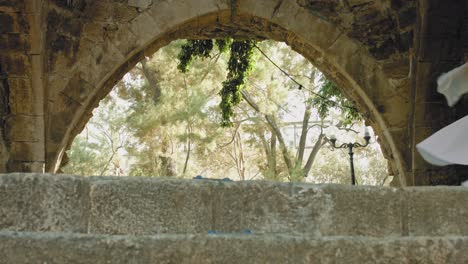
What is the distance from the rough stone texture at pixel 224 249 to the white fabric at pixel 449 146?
1727mm

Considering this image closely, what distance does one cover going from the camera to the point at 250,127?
19641 millimetres

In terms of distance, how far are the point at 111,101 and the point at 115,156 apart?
164 cm

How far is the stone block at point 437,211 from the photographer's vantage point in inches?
103

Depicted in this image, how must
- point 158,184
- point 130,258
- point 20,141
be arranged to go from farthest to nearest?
1. point 20,141
2. point 158,184
3. point 130,258

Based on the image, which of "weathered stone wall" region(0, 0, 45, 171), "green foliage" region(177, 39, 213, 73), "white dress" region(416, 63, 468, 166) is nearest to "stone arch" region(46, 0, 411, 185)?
"weathered stone wall" region(0, 0, 45, 171)

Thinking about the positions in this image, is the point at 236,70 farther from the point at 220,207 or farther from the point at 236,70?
the point at 220,207

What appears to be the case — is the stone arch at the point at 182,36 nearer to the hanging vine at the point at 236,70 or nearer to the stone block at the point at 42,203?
the hanging vine at the point at 236,70

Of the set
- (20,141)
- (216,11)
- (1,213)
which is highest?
(216,11)

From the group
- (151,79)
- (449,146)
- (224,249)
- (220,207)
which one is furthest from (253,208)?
(151,79)

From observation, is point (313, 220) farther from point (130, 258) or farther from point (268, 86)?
point (268, 86)

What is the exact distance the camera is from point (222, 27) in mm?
7496

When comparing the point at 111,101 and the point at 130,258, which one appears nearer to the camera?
the point at 130,258

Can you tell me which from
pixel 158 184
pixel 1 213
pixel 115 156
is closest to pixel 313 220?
pixel 158 184

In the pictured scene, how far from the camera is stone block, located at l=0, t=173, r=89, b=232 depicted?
2338 millimetres
